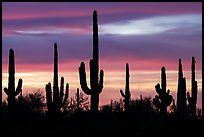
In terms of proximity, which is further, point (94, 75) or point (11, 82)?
point (11, 82)

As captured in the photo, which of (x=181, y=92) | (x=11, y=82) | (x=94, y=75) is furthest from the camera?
(x=181, y=92)

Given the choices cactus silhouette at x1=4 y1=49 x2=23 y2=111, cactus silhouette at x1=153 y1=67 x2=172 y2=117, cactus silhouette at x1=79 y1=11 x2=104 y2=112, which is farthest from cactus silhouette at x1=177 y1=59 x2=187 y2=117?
cactus silhouette at x1=79 y1=11 x2=104 y2=112

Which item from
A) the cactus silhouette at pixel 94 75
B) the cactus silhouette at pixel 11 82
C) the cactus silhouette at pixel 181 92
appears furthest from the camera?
the cactus silhouette at pixel 181 92

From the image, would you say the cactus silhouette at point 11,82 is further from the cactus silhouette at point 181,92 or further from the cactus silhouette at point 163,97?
the cactus silhouette at point 181,92

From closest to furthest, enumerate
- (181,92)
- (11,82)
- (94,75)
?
(94,75), (11,82), (181,92)

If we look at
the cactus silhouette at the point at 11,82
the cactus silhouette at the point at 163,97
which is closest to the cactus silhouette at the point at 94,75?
the cactus silhouette at the point at 11,82

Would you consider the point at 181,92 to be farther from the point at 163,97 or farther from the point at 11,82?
the point at 11,82

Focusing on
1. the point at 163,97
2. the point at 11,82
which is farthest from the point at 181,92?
the point at 11,82

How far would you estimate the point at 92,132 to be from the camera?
692 inches

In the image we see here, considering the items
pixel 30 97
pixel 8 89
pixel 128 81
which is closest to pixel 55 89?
pixel 8 89

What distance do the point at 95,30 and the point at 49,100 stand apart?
7381 millimetres

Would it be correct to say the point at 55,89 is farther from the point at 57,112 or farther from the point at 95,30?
the point at 95,30

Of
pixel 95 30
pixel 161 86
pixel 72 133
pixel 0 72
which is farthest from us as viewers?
pixel 161 86

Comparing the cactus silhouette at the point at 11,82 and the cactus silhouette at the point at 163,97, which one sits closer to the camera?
the cactus silhouette at the point at 11,82
